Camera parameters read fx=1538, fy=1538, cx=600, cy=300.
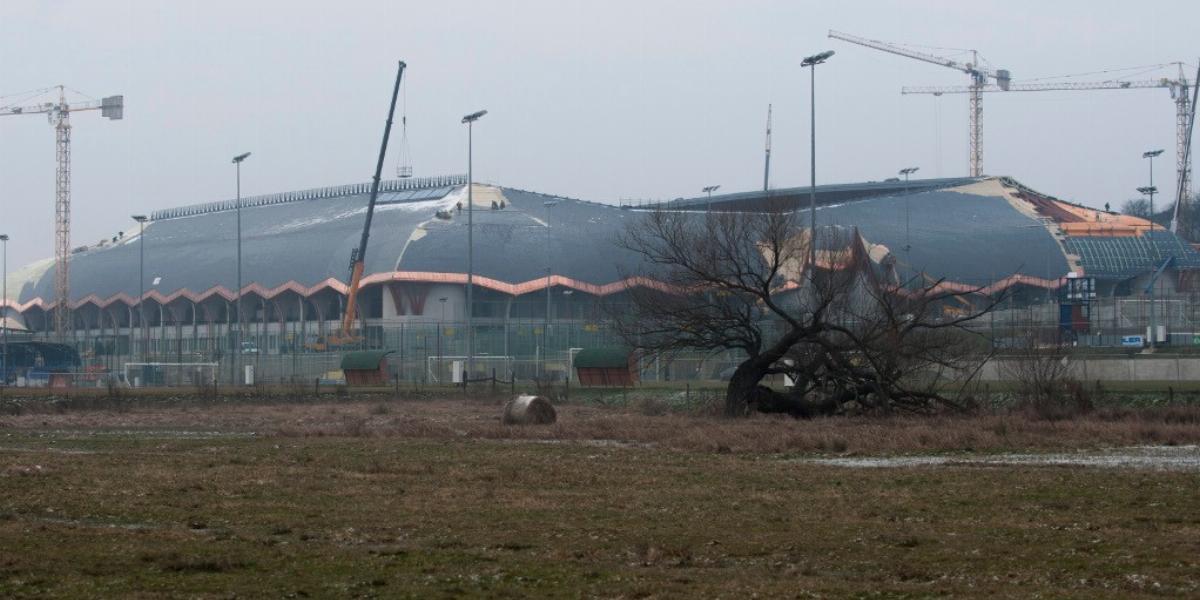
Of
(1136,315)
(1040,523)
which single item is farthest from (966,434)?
(1136,315)

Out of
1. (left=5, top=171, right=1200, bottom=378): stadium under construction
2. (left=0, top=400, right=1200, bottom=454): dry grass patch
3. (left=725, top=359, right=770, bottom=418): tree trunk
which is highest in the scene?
(left=5, top=171, right=1200, bottom=378): stadium under construction

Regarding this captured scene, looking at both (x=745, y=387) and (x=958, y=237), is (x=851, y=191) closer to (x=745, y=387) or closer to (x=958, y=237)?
(x=958, y=237)

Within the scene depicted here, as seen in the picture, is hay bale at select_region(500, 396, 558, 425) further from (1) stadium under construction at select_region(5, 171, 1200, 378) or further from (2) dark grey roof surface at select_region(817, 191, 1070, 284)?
(2) dark grey roof surface at select_region(817, 191, 1070, 284)

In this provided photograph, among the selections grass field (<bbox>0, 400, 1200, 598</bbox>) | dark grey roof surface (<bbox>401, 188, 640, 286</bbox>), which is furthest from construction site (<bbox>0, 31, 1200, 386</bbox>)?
grass field (<bbox>0, 400, 1200, 598</bbox>)

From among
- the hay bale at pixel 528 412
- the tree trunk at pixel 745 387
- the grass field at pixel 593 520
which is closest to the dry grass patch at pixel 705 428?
the grass field at pixel 593 520

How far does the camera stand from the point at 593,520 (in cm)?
2000

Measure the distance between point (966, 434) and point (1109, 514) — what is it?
15.6 meters

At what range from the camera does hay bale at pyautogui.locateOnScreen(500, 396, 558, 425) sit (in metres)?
43.5

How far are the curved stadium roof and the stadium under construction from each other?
0.64ft

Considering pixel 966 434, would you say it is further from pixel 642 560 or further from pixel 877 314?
pixel 642 560

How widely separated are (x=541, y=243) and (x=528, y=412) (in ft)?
298

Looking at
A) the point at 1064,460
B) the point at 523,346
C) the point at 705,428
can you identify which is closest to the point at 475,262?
the point at 523,346

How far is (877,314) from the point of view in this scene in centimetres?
4897

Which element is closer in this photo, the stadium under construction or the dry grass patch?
the dry grass patch
